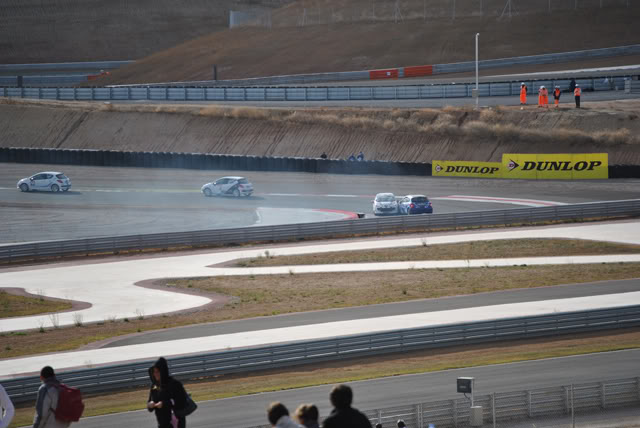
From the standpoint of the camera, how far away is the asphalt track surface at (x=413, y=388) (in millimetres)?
14953

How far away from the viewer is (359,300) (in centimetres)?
2466

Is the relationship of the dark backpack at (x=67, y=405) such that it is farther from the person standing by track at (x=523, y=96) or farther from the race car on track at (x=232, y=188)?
the person standing by track at (x=523, y=96)

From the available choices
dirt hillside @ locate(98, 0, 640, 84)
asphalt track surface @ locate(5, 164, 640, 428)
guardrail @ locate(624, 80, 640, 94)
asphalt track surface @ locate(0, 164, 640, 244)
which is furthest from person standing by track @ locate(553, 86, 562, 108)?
dirt hillside @ locate(98, 0, 640, 84)

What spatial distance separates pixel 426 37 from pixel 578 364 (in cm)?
6827

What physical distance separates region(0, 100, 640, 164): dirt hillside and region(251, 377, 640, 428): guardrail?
35570mm

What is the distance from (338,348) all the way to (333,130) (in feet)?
128

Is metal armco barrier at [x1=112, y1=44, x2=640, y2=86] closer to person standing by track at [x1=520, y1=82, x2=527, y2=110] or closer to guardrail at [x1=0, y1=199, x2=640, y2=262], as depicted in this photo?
person standing by track at [x1=520, y1=82, x2=527, y2=110]

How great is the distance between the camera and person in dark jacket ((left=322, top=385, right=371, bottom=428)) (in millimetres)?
7441

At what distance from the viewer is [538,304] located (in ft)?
75.8

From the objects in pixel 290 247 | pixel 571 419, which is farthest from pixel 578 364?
pixel 290 247

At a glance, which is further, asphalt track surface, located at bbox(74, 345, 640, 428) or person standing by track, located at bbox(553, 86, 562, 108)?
person standing by track, located at bbox(553, 86, 562, 108)

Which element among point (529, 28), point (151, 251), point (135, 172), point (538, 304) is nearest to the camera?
point (538, 304)

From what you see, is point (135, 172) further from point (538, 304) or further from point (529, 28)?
point (529, 28)

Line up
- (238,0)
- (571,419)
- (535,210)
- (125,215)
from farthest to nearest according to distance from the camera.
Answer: (238,0) → (125,215) → (535,210) → (571,419)
